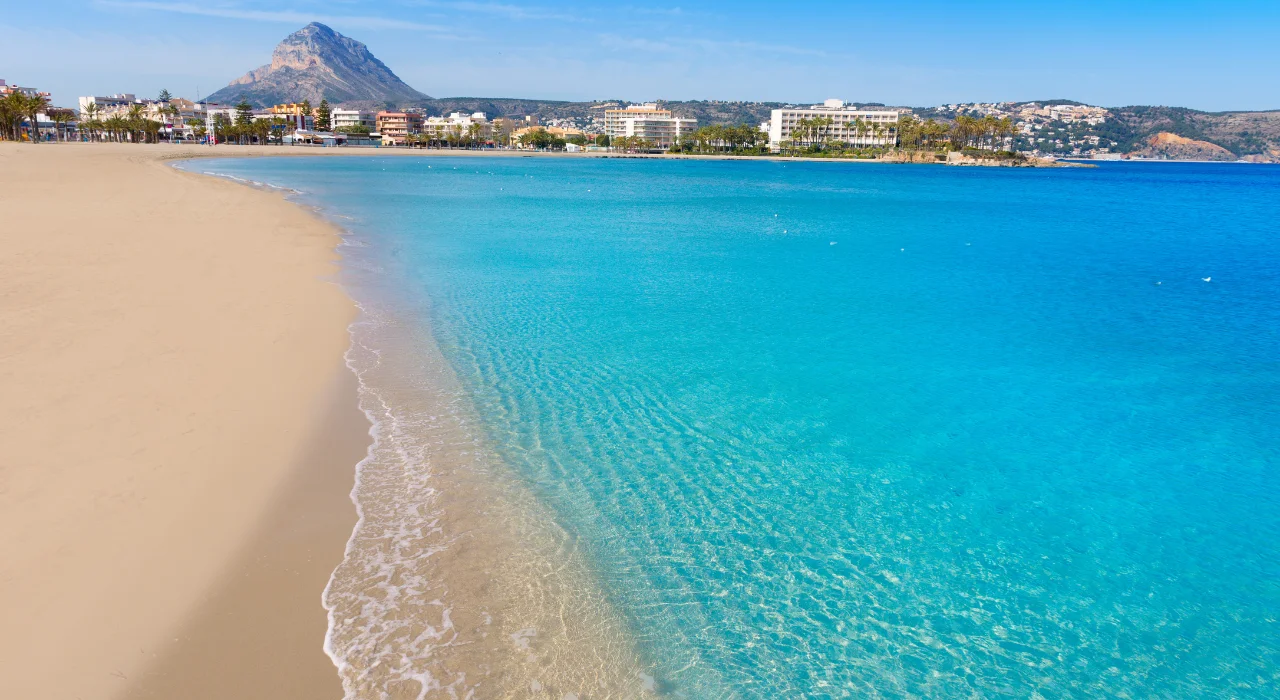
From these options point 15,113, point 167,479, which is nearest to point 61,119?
point 15,113

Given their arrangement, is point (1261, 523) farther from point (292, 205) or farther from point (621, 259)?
point (292, 205)

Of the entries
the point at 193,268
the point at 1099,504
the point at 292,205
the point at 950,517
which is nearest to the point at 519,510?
the point at 950,517

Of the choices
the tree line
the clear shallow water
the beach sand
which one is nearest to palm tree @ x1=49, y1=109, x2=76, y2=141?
the tree line

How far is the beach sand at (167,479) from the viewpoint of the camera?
5637 millimetres

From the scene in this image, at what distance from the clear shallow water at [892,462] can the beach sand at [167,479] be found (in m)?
2.54

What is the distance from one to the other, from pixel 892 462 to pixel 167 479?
355 inches

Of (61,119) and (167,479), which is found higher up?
(61,119)

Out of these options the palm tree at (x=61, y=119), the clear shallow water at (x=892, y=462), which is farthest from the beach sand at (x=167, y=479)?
the palm tree at (x=61, y=119)

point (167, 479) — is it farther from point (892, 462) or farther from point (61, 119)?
point (61, 119)

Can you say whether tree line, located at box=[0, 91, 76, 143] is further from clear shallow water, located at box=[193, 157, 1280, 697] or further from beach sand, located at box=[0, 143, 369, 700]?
beach sand, located at box=[0, 143, 369, 700]

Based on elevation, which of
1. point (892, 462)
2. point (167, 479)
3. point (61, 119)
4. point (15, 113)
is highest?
point (61, 119)

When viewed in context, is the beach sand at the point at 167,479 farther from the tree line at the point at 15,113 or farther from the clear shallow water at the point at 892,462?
the tree line at the point at 15,113

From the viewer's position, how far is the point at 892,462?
397 inches

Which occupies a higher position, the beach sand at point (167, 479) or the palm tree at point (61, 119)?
the palm tree at point (61, 119)
